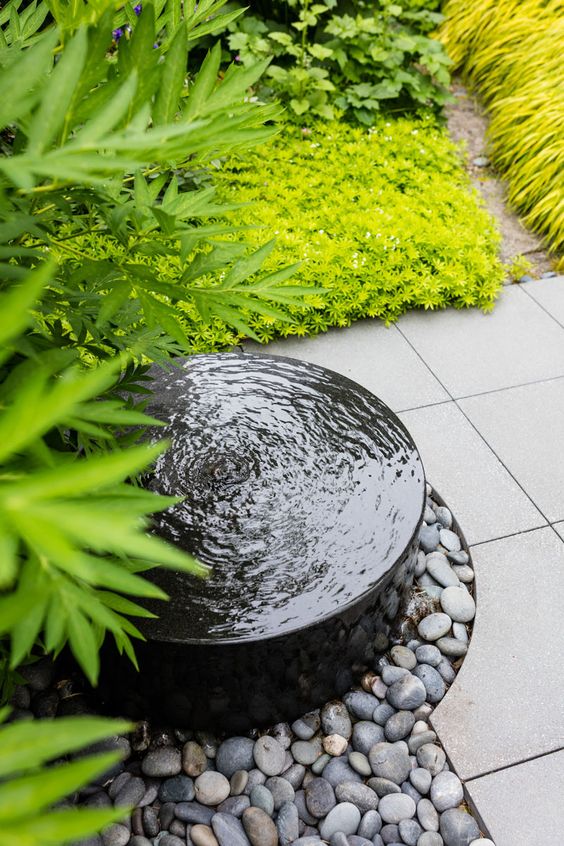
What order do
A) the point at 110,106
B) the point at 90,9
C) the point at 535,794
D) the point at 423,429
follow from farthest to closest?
the point at 423,429, the point at 535,794, the point at 90,9, the point at 110,106

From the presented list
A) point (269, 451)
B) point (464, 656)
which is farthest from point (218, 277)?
point (464, 656)

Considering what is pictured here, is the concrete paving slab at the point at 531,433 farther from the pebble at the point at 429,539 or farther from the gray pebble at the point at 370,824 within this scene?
the gray pebble at the point at 370,824

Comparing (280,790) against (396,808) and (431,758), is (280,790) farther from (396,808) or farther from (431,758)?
(431,758)

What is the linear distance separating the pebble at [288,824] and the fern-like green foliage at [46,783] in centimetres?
138

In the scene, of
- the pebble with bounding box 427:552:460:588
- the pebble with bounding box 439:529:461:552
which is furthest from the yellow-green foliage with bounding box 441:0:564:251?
the pebble with bounding box 427:552:460:588

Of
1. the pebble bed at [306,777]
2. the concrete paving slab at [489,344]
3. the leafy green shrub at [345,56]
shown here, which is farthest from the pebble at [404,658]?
the leafy green shrub at [345,56]

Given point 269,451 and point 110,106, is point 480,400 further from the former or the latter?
point 110,106

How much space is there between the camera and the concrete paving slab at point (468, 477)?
8.86 ft

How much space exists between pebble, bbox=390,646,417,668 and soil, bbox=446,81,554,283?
241 centimetres

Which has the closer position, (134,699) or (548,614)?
(134,699)

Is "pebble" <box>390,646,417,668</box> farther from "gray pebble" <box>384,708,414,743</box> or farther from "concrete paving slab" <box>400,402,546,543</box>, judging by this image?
"concrete paving slab" <box>400,402,546,543</box>

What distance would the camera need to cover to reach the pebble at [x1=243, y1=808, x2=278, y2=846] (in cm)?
184

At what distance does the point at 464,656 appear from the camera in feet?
7.49

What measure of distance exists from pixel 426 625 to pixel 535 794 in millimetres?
546
